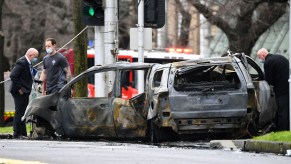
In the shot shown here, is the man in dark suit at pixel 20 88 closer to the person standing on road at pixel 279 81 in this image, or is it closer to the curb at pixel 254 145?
the person standing on road at pixel 279 81

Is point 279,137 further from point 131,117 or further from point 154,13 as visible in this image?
point 154,13

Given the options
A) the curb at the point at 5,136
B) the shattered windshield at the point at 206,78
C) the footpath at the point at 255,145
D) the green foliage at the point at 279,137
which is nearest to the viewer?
the footpath at the point at 255,145

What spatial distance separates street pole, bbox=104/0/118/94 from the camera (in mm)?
20281

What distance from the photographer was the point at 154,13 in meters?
21.5

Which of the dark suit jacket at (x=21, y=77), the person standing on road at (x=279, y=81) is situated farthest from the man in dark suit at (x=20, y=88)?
the person standing on road at (x=279, y=81)

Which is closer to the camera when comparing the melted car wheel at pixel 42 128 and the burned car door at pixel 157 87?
the burned car door at pixel 157 87

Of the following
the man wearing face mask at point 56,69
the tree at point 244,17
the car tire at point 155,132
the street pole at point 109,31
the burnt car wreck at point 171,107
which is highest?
the tree at point 244,17

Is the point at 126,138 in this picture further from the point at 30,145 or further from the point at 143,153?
the point at 143,153

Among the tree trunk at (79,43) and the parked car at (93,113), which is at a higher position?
the tree trunk at (79,43)

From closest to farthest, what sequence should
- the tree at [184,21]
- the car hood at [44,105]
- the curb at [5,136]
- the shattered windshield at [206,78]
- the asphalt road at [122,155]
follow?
the asphalt road at [122,155], the shattered windshield at [206,78], the car hood at [44,105], the curb at [5,136], the tree at [184,21]

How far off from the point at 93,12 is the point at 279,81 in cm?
372

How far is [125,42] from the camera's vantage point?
54.1 metres

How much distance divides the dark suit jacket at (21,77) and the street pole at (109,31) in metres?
1.48

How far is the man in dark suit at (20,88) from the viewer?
19.7 meters
